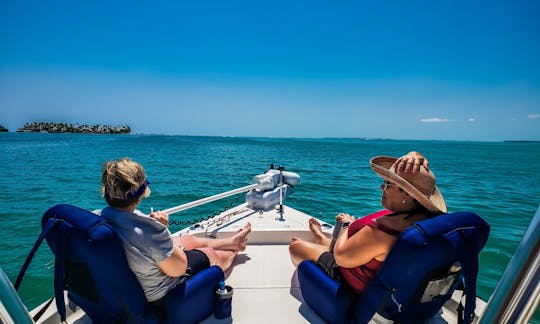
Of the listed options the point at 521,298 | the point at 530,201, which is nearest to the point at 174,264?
the point at 521,298

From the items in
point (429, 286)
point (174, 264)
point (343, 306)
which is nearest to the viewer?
point (429, 286)

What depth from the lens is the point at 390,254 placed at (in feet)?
5.24

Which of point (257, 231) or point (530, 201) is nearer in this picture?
point (257, 231)

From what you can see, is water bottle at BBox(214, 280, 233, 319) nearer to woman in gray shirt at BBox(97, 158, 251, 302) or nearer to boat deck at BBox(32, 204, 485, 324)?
boat deck at BBox(32, 204, 485, 324)

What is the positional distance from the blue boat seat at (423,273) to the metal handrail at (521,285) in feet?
2.57

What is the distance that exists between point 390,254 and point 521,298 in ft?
3.13

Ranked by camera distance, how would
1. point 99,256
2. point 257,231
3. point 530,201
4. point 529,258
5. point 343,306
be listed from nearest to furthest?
point 529,258, point 99,256, point 343,306, point 257,231, point 530,201

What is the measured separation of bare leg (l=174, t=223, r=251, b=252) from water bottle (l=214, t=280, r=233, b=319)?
786 millimetres

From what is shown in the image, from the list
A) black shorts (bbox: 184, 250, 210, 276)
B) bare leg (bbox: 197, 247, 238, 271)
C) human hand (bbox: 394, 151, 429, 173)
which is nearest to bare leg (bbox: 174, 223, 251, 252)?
bare leg (bbox: 197, 247, 238, 271)

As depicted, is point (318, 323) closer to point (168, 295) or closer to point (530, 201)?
point (168, 295)

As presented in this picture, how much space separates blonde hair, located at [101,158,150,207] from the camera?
1.66 metres

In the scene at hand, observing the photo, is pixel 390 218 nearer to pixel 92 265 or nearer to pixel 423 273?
pixel 423 273

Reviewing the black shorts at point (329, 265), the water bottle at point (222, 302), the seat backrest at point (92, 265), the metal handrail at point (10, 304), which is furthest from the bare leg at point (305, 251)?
the metal handrail at point (10, 304)

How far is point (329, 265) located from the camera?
239cm
